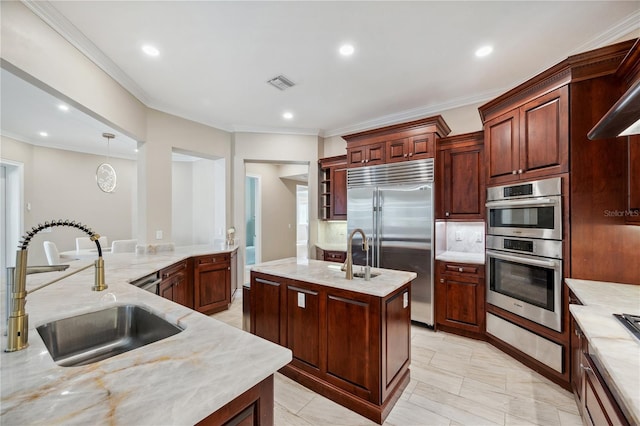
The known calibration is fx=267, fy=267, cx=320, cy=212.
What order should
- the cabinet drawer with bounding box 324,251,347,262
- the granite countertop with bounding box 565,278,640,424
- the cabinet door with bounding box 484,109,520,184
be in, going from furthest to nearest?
1. the cabinet drawer with bounding box 324,251,347,262
2. the cabinet door with bounding box 484,109,520,184
3. the granite countertop with bounding box 565,278,640,424

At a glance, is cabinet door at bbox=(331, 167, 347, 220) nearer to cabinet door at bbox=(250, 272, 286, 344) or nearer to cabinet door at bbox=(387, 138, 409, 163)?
cabinet door at bbox=(387, 138, 409, 163)

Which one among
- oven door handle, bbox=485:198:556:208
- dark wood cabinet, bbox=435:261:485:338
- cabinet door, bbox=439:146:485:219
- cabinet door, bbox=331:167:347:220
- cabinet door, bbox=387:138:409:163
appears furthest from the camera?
cabinet door, bbox=331:167:347:220

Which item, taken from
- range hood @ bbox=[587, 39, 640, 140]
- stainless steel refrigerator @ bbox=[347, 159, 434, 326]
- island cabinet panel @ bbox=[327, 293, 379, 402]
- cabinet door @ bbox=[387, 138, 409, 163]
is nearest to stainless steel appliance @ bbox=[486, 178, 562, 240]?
stainless steel refrigerator @ bbox=[347, 159, 434, 326]

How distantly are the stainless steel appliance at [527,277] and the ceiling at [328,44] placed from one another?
1.81 m

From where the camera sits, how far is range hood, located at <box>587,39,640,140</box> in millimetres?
1070

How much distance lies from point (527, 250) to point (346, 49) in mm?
2499

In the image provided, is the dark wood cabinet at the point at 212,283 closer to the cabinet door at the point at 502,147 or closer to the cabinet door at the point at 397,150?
the cabinet door at the point at 397,150

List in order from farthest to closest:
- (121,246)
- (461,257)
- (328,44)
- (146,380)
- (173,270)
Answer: (121,246), (461,257), (173,270), (328,44), (146,380)

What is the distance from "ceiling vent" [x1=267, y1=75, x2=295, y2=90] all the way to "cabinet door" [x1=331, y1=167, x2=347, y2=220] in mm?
1730

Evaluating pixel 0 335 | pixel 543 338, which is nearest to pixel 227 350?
pixel 0 335

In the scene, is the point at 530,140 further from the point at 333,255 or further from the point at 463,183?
the point at 333,255

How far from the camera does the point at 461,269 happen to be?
311 centimetres

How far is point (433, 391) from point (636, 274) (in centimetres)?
174

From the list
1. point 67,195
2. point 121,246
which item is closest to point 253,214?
point 121,246
